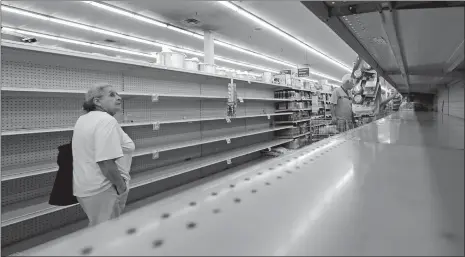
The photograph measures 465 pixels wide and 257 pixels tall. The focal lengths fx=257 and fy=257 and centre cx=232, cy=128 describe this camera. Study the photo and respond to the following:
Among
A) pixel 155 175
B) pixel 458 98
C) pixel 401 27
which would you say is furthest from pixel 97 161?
pixel 458 98

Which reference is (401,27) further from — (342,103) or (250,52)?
(250,52)

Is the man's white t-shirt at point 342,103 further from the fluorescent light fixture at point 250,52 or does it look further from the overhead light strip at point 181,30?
the fluorescent light fixture at point 250,52

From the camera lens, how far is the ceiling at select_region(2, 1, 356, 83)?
5.96 metres

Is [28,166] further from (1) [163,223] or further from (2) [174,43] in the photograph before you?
(2) [174,43]

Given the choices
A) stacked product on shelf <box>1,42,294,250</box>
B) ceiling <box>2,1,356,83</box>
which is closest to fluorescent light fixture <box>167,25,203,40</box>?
ceiling <box>2,1,356,83</box>

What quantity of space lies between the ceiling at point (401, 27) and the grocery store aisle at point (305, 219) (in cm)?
42

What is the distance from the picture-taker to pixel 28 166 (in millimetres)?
2883

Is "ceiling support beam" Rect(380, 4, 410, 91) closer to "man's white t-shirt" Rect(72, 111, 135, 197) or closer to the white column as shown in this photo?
"man's white t-shirt" Rect(72, 111, 135, 197)

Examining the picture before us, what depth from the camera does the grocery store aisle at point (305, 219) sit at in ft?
1.34

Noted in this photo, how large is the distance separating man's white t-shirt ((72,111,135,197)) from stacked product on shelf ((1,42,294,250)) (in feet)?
3.57

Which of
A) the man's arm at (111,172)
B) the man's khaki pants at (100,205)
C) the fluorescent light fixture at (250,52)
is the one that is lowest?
the man's khaki pants at (100,205)

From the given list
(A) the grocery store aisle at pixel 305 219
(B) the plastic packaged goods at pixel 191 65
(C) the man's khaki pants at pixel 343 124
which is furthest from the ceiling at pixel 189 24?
(A) the grocery store aisle at pixel 305 219

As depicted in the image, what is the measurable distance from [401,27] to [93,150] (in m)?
2.06

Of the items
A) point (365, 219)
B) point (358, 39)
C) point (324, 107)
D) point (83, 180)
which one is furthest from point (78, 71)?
point (324, 107)
